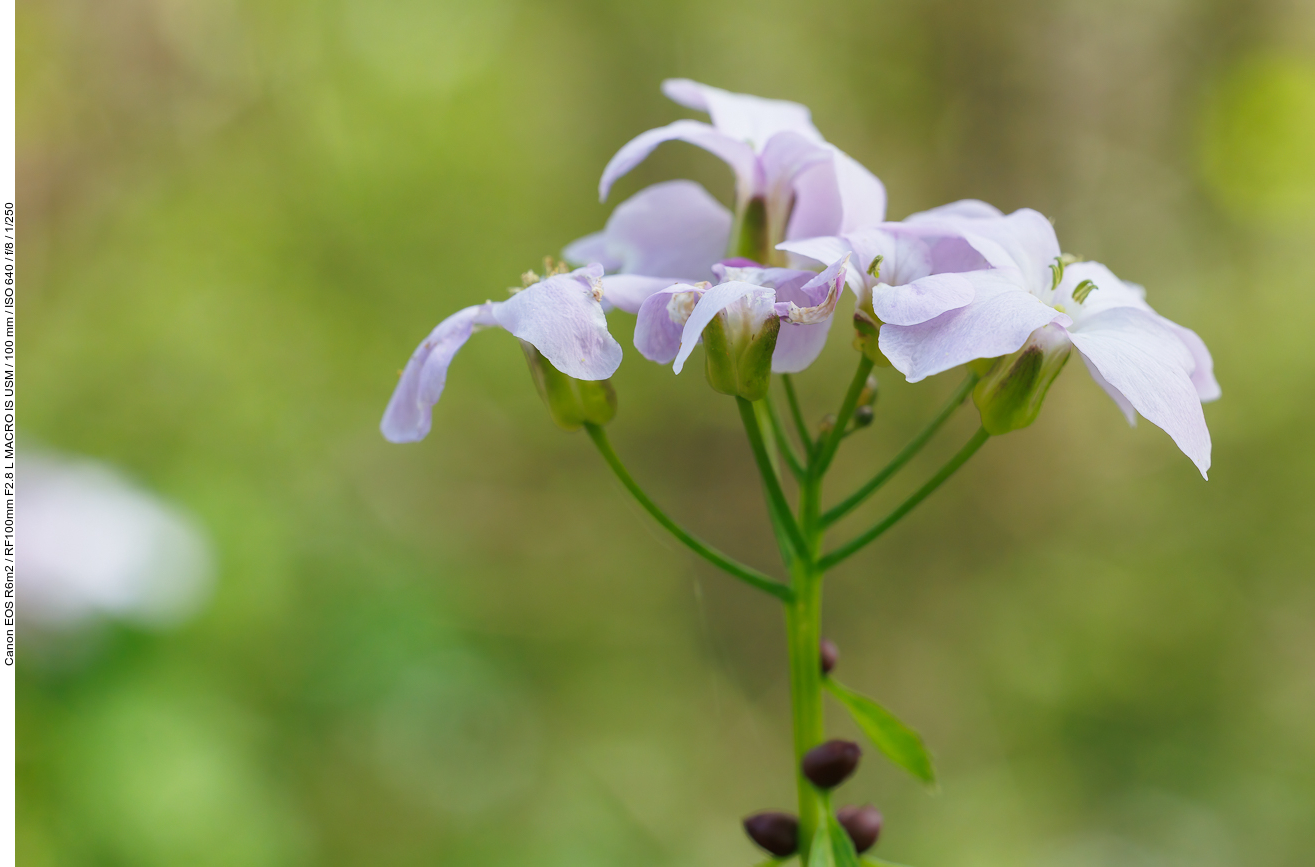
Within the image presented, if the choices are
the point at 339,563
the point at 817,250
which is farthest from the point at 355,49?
the point at 817,250

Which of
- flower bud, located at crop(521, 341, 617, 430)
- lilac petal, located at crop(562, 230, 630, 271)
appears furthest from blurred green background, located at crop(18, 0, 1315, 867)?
flower bud, located at crop(521, 341, 617, 430)

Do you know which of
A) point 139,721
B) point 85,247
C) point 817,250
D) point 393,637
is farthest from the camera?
point 85,247

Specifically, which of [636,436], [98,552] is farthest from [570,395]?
[636,436]

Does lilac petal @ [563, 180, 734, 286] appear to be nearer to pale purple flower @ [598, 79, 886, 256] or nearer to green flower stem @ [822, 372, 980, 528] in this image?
pale purple flower @ [598, 79, 886, 256]

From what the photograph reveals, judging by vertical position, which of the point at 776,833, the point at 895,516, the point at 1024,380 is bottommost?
the point at 776,833

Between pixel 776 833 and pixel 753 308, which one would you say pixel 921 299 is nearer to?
pixel 753 308

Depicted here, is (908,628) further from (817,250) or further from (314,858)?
(817,250)
